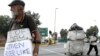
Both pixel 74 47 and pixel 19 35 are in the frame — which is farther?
pixel 74 47

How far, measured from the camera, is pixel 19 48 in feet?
19.1

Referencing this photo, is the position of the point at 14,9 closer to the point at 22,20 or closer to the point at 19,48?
the point at 22,20

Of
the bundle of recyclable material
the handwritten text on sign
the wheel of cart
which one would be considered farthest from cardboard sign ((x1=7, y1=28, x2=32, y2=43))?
the bundle of recyclable material

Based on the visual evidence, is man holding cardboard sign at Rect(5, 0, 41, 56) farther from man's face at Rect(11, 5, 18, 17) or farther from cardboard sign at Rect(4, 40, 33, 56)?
cardboard sign at Rect(4, 40, 33, 56)

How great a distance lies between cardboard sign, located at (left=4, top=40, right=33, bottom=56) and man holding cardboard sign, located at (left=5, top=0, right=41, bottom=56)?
0.43ft

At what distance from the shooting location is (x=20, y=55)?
5.75m

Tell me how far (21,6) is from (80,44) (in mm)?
15099

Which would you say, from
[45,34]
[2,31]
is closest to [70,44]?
[2,31]

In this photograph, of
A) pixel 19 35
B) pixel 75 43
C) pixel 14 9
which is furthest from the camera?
pixel 75 43

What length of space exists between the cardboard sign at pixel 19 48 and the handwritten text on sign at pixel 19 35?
7 cm

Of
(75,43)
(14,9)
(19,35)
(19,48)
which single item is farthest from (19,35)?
(75,43)

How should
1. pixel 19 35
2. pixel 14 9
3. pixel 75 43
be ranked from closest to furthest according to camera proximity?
pixel 14 9 → pixel 19 35 → pixel 75 43

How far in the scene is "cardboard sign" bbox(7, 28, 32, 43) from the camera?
19.2ft

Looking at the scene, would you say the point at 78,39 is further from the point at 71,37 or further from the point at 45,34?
the point at 45,34
